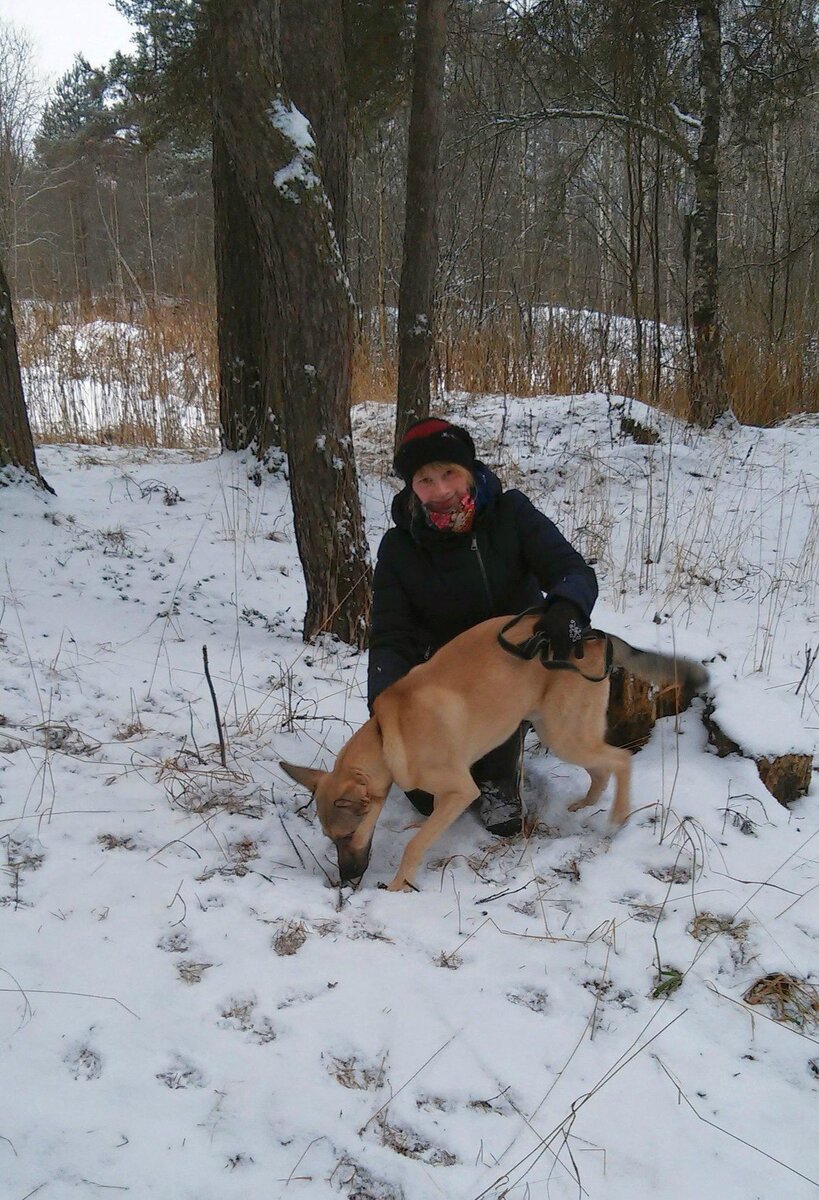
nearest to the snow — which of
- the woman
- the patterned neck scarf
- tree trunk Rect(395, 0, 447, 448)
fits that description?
the woman

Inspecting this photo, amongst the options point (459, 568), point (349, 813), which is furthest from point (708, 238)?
point (349, 813)

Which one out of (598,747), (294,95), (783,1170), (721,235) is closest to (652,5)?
(294,95)

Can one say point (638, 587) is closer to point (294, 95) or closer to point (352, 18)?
point (294, 95)

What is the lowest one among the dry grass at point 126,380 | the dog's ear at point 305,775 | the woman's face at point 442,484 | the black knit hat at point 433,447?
the dog's ear at point 305,775

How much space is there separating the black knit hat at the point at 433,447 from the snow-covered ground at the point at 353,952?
136 centimetres

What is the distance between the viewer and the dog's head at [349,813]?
2652 millimetres

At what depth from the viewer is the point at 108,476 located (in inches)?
257

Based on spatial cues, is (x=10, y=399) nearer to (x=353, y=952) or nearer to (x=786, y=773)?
(x=353, y=952)

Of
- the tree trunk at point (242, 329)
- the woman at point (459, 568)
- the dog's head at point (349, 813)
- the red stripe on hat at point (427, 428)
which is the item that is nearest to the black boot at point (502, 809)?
the woman at point (459, 568)

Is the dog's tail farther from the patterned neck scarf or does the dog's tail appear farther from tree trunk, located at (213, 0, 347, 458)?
tree trunk, located at (213, 0, 347, 458)

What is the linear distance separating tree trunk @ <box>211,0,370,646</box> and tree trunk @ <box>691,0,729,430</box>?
15.4 feet

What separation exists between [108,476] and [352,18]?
447 centimetres

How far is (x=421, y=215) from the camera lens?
20.2 ft

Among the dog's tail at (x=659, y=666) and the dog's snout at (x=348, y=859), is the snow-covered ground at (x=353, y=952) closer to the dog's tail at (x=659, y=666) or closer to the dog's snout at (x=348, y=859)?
the dog's snout at (x=348, y=859)
